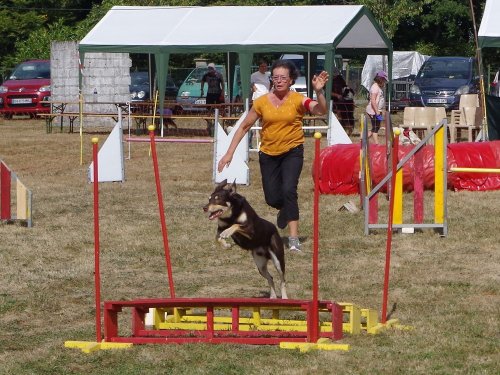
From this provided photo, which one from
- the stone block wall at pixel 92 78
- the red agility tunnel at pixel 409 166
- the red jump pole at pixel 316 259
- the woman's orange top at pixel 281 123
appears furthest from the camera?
the stone block wall at pixel 92 78

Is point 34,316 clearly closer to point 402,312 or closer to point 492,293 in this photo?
point 402,312

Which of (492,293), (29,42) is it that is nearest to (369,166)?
(492,293)

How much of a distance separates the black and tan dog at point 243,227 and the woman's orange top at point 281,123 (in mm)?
1141

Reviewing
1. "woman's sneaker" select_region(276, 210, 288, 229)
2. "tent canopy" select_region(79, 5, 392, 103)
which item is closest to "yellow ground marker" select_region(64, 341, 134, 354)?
"woman's sneaker" select_region(276, 210, 288, 229)

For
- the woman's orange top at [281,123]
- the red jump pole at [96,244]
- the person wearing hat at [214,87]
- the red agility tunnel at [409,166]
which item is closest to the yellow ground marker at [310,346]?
the red jump pole at [96,244]

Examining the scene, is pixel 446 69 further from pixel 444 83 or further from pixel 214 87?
pixel 214 87

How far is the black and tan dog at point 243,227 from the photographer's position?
8.56 m

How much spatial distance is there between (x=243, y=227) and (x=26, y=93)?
1011 inches

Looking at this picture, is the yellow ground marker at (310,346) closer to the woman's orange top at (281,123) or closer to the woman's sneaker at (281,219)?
the woman's orange top at (281,123)

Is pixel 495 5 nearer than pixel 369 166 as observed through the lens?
No

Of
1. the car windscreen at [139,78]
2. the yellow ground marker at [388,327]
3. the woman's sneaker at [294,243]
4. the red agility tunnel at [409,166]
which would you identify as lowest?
the yellow ground marker at [388,327]

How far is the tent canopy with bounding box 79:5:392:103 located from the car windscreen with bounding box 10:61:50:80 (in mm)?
7050

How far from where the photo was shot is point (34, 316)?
880 cm

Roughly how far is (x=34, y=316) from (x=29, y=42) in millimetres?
36311
